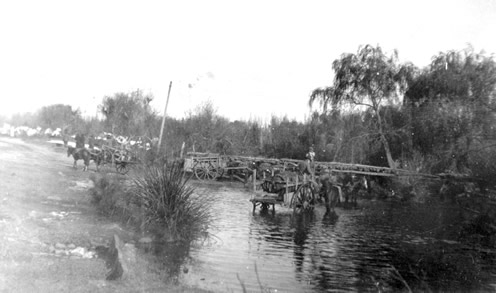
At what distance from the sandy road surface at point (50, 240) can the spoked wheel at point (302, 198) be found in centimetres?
771

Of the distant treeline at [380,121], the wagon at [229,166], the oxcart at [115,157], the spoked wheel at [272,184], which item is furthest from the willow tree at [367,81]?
the oxcart at [115,157]

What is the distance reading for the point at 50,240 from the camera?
814cm

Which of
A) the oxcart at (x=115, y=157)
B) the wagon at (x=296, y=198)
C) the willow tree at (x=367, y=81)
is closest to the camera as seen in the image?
the wagon at (x=296, y=198)

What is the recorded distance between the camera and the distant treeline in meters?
25.3

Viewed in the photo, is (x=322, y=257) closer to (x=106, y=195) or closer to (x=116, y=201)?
(x=116, y=201)

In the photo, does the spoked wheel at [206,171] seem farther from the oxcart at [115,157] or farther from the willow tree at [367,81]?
the willow tree at [367,81]

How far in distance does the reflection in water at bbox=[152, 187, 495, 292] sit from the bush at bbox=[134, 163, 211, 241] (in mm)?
582

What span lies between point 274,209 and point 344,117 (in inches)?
805

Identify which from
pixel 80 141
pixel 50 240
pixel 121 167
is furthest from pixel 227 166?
pixel 50 240

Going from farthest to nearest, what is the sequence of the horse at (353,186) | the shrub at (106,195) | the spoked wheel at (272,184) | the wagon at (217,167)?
the wagon at (217,167)
the horse at (353,186)
the spoked wheel at (272,184)
the shrub at (106,195)

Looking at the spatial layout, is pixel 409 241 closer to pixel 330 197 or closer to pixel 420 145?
pixel 330 197

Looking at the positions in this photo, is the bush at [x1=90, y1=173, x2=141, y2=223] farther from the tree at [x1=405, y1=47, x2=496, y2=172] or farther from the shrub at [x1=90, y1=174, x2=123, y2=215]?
the tree at [x1=405, y1=47, x2=496, y2=172]

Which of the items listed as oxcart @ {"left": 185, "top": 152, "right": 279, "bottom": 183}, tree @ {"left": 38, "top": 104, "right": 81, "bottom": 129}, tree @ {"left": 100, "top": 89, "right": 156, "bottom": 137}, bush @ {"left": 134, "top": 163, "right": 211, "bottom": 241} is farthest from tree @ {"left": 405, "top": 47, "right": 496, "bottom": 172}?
tree @ {"left": 38, "top": 104, "right": 81, "bottom": 129}

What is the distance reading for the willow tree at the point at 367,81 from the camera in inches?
1390
